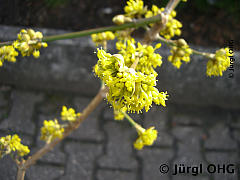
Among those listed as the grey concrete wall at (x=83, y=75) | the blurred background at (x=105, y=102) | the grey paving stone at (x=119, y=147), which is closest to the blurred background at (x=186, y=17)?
the blurred background at (x=105, y=102)

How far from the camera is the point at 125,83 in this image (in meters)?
0.62

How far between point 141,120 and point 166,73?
1.30ft

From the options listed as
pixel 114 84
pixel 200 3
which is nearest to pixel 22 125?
pixel 114 84

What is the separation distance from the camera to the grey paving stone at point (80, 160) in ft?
5.69

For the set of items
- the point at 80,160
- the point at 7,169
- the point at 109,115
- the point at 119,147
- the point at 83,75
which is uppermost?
the point at 83,75

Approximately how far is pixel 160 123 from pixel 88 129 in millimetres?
511

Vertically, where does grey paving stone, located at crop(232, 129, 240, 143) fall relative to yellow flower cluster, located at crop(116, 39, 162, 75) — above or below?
above

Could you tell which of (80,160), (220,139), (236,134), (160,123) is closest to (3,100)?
(80,160)

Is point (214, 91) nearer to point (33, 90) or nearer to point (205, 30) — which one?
point (205, 30)

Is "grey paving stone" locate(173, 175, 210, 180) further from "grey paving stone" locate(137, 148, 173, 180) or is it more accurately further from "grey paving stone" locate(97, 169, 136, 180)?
"grey paving stone" locate(97, 169, 136, 180)

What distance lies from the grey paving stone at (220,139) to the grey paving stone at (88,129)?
774 millimetres

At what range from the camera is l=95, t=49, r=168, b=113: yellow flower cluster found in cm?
63

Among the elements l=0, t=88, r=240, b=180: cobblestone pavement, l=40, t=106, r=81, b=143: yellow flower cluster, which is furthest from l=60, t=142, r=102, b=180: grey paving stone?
l=40, t=106, r=81, b=143: yellow flower cluster

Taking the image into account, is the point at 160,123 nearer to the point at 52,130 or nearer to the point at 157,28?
the point at 52,130
